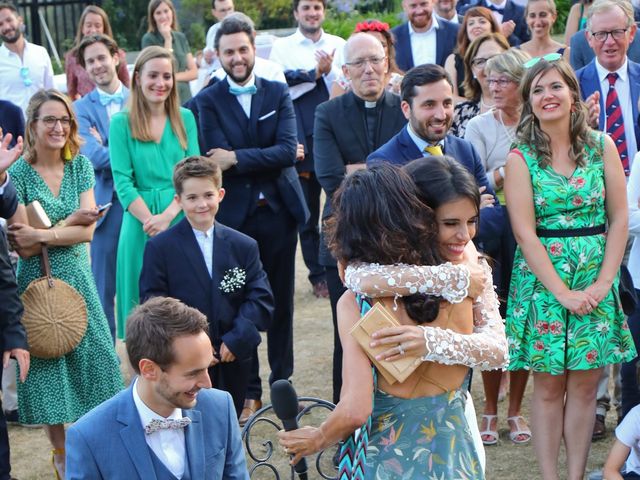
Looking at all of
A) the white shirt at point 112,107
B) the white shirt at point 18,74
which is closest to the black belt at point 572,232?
the white shirt at point 112,107

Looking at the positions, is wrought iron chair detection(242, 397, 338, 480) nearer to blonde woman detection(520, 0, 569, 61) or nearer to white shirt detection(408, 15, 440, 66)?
white shirt detection(408, 15, 440, 66)

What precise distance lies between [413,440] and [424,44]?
231 inches

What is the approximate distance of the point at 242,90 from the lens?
6535 millimetres

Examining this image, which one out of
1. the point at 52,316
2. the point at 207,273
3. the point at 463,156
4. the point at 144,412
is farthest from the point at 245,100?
the point at 144,412

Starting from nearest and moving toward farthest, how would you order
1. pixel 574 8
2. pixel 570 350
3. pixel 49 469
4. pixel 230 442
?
1. pixel 230 442
2. pixel 570 350
3. pixel 49 469
4. pixel 574 8

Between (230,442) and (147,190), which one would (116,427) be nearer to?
(230,442)

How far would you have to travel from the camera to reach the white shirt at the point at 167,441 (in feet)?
11.0

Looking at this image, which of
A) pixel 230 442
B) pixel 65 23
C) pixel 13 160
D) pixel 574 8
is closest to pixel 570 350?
pixel 230 442

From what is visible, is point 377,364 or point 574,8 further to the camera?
point 574,8

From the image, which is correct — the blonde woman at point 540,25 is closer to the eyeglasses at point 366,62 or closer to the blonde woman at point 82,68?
the eyeglasses at point 366,62

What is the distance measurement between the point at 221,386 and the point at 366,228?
2.62 metres

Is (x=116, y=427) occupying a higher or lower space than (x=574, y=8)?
lower

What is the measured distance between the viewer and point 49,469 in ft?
19.4

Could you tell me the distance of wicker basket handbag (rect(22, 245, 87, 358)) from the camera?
5402 millimetres
